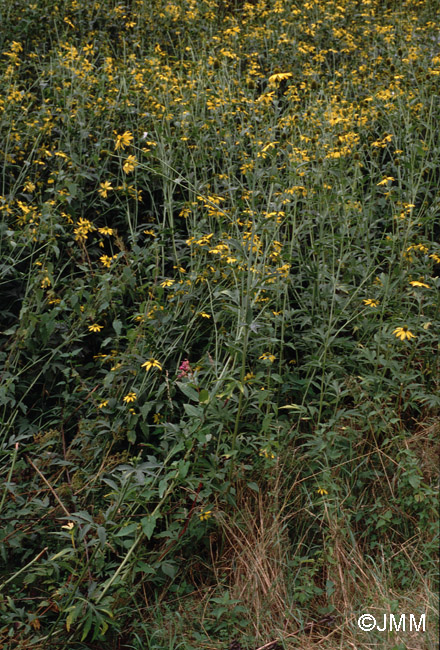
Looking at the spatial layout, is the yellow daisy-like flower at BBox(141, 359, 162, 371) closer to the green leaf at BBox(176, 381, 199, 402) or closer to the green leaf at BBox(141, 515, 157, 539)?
the green leaf at BBox(176, 381, 199, 402)

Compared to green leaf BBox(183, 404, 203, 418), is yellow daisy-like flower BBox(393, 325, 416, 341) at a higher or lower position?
lower

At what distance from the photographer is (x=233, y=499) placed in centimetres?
283

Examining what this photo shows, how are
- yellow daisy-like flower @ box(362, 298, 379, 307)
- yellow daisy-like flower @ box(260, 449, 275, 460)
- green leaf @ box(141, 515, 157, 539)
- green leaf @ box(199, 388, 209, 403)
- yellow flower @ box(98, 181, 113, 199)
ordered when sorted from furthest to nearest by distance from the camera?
yellow flower @ box(98, 181, 113, 199) → yellow daisy-like flower @ box(362, 298, 379, 307) → yellow daisy-like flower @ box(260, 449, 275, 460) → green leaf @ box(199, 388, 209, 403) → green leaf @ box(141, 515, 157, 539)

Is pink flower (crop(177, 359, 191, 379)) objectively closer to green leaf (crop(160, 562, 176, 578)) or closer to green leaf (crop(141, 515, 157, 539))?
green leaf (crop(141, 515, 157, 539))

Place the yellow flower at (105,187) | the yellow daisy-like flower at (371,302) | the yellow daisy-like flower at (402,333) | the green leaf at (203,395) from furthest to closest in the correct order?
the yellow flower at (105,187) < the yellow daisy-like flower at (371,302) < the yellow daisy-like flower at (402,333) < the green leaf at (203,395)

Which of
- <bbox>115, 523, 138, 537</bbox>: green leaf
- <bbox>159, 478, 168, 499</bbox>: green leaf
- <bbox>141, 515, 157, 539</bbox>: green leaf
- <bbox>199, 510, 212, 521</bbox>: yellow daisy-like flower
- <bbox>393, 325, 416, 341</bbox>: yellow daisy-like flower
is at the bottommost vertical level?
<bbox>199, 510, 212, 521</bbox>: yellow daisy-like flower

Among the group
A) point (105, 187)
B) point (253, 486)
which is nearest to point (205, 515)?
point (253, 486)

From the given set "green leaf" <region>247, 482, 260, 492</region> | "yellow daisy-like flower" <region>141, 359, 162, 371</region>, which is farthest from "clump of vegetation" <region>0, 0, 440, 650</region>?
"yellow daisy-like flower" <region>141, 359, 162, 371</region>

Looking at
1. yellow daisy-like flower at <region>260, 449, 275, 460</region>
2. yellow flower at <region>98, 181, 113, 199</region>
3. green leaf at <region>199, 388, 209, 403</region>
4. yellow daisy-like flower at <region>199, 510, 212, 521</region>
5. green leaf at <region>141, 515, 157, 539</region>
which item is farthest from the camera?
yellow flower at <region>98, 181, 113, 199</region>

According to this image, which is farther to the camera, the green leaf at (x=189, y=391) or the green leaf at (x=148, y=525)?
the green leaf at (x=189, y=391)

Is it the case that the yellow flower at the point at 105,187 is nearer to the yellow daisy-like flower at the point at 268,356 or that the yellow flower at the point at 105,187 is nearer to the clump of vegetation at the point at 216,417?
the clump of vegetation at the point at 216,417

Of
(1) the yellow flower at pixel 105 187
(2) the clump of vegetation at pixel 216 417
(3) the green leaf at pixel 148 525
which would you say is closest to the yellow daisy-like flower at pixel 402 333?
(2) the clump of vegetation at pixel 216 417

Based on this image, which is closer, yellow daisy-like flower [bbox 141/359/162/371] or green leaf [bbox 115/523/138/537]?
green leaf [bbox 115/523/138/537]

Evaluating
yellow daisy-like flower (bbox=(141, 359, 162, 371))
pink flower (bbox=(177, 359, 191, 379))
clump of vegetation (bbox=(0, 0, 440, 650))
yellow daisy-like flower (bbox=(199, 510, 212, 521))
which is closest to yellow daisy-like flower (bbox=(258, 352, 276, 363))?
clump of vegetation (bbox=(0, 0, 440, 650))
